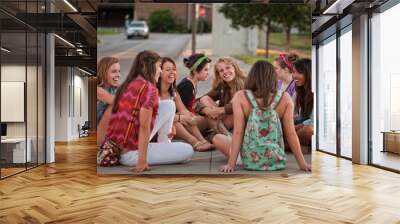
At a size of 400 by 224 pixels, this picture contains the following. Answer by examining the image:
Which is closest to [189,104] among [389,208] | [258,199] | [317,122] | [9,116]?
[258,199]

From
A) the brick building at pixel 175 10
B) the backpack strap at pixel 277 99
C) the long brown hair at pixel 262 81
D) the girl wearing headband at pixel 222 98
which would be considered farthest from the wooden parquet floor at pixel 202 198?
the brick building at pixel 175 10

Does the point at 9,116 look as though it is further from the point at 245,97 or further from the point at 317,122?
the point at 317,122

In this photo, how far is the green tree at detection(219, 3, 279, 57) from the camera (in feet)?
24.2

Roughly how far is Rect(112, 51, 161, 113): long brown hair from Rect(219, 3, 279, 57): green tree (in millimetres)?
1385

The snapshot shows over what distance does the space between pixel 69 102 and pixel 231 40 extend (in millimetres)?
8499

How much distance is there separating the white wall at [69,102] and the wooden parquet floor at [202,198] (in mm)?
5164

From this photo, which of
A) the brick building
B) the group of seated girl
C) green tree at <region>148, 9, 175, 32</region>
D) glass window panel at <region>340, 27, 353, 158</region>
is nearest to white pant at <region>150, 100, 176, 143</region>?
the group of seated girl

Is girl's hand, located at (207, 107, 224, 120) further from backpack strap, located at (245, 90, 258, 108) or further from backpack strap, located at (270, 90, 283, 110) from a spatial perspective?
backpack strap, located at (270, 90, 283, 110)

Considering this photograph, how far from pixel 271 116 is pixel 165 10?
7.92 feet

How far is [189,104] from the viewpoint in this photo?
7.30 meters

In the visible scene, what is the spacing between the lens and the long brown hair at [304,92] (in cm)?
741

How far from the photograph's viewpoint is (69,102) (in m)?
14.5

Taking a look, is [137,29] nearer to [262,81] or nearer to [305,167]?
[262,81]

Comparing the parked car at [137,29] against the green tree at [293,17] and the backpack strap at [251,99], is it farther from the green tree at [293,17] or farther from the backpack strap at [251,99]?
the green tree at [293,17]
